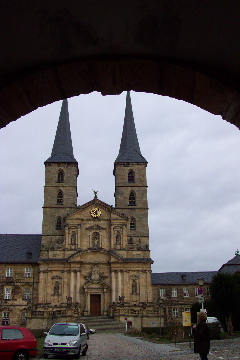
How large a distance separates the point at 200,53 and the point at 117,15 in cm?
95

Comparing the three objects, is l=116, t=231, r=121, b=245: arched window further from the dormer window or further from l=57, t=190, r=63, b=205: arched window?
the dormer window

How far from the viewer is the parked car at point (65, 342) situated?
1633 centimetres

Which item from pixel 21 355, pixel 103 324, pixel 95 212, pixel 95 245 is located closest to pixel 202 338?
pixel 21 355

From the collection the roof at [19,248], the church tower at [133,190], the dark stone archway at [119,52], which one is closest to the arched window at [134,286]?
the church tower at [133,190]

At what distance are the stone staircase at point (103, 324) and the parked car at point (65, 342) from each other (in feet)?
76.5

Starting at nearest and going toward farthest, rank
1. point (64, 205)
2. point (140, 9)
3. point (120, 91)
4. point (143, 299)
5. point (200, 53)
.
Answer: point (140, 9), point (200, 53), point (120, 91), point (143, 299), point (64, 205)

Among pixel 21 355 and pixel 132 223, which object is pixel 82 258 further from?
pixel 21 355

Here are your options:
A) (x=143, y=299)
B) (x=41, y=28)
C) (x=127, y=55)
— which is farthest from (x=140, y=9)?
(x=143, y=299)

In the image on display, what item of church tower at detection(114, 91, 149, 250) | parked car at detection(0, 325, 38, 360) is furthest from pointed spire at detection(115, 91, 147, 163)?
parked car at detection(0, 325, 38, 360)

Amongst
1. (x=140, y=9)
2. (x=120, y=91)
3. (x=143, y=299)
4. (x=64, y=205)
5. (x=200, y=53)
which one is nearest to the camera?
(x=140, y=9)

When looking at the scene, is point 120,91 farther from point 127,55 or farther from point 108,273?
point 108,273

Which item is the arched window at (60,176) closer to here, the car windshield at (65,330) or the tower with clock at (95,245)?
the tower with clock at (95,245)

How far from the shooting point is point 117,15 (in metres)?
4.00

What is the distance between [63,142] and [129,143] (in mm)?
9819
